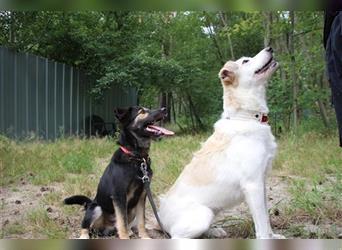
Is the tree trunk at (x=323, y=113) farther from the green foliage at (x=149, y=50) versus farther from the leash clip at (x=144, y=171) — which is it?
the leash clip at (x=144, y=171)

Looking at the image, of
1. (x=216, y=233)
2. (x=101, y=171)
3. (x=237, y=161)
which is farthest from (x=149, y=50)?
(x=216, y=233)

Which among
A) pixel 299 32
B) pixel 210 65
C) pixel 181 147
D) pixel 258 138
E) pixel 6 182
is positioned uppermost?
pixel 299 32

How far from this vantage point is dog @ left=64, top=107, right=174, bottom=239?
2.41 m

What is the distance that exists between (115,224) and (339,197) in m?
1.51

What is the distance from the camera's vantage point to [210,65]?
196 inches

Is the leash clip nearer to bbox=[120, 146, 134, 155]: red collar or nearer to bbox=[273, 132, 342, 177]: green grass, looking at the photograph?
bbox=[120, 146, 134, 155]: red collar

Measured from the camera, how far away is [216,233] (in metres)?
2.46

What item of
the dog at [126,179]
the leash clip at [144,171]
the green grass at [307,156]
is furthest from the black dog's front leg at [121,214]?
the green grass at [307,156]

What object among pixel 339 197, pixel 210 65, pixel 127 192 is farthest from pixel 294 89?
pixel 127 192

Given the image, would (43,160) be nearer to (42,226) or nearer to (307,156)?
(42,226)

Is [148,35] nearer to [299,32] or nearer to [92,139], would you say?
[92,139]

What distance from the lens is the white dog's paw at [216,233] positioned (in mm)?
2413

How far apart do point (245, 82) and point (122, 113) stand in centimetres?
67

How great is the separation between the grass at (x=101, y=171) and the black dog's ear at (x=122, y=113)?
645 mm
